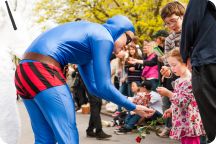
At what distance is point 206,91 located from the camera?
10.1 feet

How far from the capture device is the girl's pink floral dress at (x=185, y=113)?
14.0 ft

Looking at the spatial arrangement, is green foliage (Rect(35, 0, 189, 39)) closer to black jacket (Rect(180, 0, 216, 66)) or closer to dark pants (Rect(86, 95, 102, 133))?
dark pants (Rect(86, 95, 102, 133))

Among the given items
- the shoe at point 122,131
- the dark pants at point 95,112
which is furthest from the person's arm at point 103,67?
the shoe at point 122,131

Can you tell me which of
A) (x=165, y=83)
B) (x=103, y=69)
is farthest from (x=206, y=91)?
(x=165, y=83)

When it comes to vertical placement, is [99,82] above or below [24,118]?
above

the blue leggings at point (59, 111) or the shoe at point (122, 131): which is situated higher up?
the blue leggings at point (59, 111)

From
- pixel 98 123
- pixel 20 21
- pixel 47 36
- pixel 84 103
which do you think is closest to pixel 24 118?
pixel 84 103

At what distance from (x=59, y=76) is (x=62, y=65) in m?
0.15

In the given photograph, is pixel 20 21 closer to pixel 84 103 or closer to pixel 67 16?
pixel 84 103

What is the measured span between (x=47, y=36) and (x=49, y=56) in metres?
0.19

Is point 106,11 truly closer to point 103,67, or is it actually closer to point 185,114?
point 185,114

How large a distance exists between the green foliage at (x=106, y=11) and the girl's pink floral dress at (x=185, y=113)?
29.2 ft

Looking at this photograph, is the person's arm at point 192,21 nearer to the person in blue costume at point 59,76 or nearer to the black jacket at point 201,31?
the black jacket at point 201,31

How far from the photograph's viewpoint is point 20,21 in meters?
4.29
